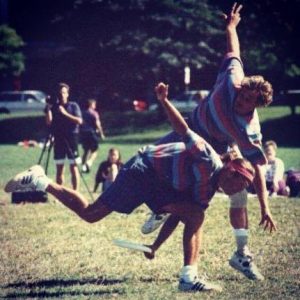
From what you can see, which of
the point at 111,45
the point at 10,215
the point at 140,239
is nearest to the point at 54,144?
the point at 10,215

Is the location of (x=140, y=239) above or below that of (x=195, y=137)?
below

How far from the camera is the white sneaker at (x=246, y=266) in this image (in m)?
5.97

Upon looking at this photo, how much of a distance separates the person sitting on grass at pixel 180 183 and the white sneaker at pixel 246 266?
20.7 inches

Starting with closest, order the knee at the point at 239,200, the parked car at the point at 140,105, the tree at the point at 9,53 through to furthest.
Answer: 1. the knee at the point at 239,200
2. the parked car at the point at 140,105
3. the tree at the point at 9,53

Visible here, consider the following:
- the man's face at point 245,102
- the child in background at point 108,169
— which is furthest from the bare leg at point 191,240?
the child in background at point 108,169

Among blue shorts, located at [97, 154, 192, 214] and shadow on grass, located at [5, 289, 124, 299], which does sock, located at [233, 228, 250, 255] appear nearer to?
blue shorts, located at [97, 154, 192, 214]

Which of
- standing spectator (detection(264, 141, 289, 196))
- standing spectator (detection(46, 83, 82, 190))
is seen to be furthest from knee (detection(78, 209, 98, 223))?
standing spectator (detection(264, 141, 289, 196))

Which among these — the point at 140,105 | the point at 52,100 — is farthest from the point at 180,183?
the point at 140,105

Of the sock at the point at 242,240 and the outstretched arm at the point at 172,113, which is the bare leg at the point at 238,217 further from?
the outstretched arm at the point at 172,113

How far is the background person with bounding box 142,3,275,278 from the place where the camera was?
5.77 m

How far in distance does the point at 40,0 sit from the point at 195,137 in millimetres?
39647

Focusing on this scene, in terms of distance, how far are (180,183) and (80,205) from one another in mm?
917

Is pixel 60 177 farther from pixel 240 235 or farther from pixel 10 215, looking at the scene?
pixel 240 235

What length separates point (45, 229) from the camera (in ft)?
28.3
